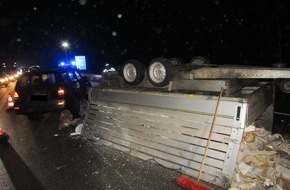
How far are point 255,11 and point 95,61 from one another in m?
30.9

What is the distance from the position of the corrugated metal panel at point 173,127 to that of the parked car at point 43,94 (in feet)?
7.69

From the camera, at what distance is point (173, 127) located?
450 cm

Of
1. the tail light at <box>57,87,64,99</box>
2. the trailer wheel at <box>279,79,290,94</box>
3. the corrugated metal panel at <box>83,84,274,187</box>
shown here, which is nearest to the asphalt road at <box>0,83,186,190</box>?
the corrugated metal panel at <box>83,84,274,187</box>

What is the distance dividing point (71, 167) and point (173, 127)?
6.57 feet

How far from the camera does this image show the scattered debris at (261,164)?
376 cm

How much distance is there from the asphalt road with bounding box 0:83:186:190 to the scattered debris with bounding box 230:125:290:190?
39.5 inches

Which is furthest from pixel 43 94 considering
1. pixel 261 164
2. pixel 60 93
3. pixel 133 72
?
pixel 261 164

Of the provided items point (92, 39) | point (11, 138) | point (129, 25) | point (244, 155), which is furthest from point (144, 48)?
point (244, 155)

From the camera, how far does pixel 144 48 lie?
3288cm

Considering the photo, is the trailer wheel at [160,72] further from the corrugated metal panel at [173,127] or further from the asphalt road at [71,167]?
the asphalt road at [71,167]

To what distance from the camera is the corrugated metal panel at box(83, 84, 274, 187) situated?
3.82 metres

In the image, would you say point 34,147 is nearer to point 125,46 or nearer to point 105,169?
point 105,169

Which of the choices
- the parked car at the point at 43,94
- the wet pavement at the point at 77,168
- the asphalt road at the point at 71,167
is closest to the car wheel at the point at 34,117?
the parked car at the point at 43,94

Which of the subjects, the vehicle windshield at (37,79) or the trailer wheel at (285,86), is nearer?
the vehicle windshield at (37,79)
